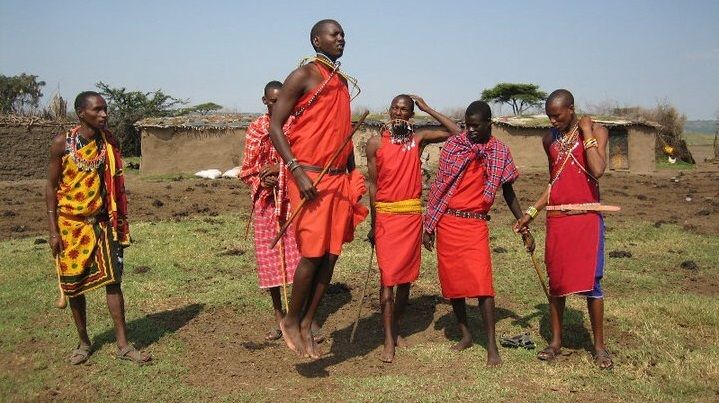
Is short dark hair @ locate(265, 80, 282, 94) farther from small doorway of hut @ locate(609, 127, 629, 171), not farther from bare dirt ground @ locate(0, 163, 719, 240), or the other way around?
small doorway of hut @ locate(609, 127, 629, 171)

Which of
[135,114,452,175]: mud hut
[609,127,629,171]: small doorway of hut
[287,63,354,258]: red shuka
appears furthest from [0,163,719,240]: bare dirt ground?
[287,63,354,258]: red shuka

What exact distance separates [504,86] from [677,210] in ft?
95.3

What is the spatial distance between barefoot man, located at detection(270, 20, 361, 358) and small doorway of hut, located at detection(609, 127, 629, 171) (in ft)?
75.2

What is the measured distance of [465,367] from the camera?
15.6ft

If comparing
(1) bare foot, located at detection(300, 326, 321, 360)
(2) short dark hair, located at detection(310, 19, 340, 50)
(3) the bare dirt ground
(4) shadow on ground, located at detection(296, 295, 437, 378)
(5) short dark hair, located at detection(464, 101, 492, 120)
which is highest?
(2) short dark hair, located at detection(310, 19, 340, 50)

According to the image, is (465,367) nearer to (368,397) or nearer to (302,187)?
(368,397)

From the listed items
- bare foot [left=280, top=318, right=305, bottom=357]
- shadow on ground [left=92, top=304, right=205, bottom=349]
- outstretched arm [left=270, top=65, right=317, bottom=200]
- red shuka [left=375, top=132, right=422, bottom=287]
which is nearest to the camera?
outstretched arm [left=270, top=65, right=317, bottom=200]

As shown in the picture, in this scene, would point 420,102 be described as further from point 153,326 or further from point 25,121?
point 25,121

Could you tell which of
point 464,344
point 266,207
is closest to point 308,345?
point 464,344

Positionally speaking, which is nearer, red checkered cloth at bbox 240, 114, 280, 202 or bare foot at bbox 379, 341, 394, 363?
bare foot at bbox 379, 341, 394, 363

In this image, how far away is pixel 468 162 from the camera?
4.89 metres

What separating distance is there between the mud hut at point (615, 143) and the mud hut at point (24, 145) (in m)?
15.3

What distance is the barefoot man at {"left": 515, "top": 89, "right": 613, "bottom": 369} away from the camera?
471 cm

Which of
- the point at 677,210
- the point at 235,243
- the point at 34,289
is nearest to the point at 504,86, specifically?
the point at 677,210
